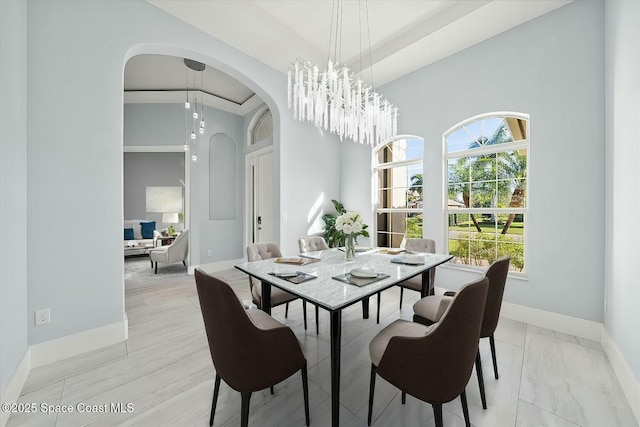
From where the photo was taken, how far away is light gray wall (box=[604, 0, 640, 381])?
166 cm

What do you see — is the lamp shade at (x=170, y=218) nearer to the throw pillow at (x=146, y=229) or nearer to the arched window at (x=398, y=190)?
the throw pillow at (x=146, y=229)

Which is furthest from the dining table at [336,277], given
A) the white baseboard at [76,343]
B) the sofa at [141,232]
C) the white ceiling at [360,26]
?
the sofa at [141,232]

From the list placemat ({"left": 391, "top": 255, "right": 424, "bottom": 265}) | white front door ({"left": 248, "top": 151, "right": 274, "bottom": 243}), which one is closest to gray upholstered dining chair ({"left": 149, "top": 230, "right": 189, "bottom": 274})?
white front door ({"left": 248, "top": 151, "right": 274, "bottom": 243})

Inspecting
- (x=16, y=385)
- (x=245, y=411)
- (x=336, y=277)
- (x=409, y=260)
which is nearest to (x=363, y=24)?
(x=409, y=260)

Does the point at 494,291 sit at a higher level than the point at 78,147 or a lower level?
lower

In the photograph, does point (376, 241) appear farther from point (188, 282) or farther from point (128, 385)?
point (128, 385)

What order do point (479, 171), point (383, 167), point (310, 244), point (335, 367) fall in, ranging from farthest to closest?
point (383, 167) → point (479, 171) → point (310, 244) → point (335, 367)

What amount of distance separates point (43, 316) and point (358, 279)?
2.55m

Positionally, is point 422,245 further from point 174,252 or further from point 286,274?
point 174,252

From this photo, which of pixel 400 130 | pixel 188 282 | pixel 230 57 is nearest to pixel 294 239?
pixel 188 282

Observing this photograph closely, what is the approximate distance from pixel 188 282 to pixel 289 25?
4181 mm

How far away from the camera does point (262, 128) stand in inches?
209

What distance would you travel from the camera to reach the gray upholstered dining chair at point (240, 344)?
115 centimetres

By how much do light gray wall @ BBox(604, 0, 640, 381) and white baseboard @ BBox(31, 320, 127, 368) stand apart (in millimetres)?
3938
